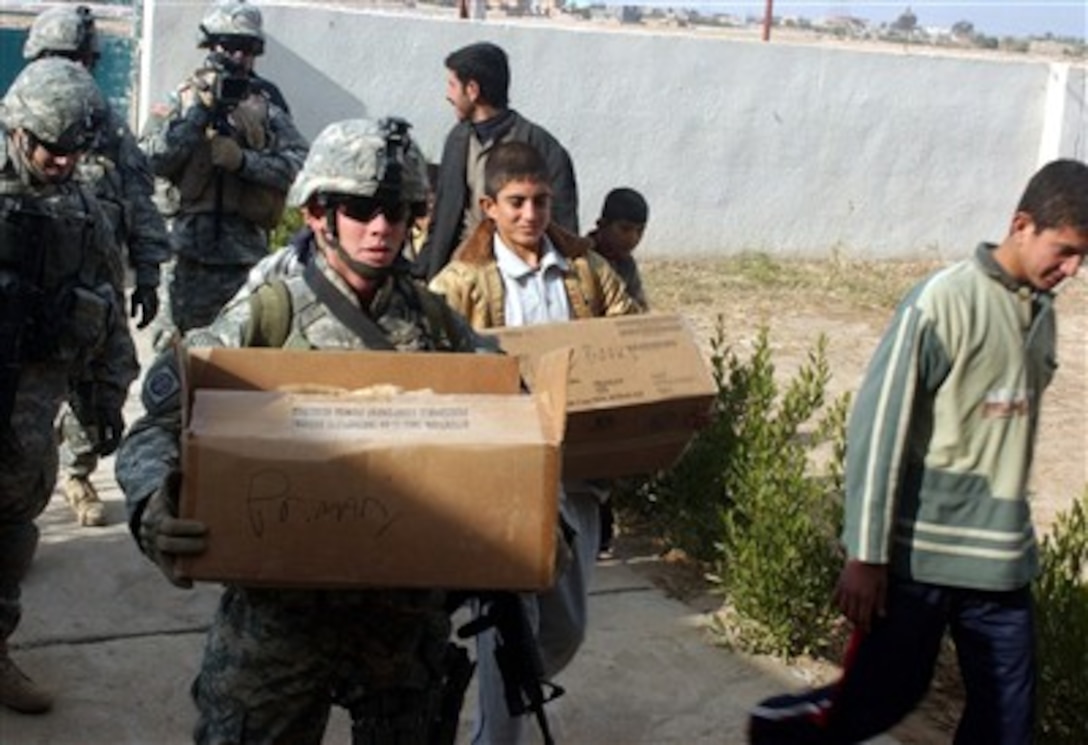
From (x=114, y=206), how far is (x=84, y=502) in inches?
42.0

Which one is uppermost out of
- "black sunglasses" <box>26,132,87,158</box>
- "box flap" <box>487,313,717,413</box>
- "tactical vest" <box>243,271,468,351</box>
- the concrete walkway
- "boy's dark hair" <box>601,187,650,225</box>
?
"black sunglasses" <box>26,132,87,158</box>

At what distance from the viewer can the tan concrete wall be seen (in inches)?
466

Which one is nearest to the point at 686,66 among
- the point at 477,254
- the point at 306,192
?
the point at 477,254

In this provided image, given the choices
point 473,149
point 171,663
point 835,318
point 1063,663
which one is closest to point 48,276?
point 171,663

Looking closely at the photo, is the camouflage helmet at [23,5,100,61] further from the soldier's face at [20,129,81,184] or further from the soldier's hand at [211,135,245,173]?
the soldier's face at [20,129,81,184]

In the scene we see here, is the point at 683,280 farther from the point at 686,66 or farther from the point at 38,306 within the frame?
the point at 38,306

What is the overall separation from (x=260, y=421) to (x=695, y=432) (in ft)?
5.54

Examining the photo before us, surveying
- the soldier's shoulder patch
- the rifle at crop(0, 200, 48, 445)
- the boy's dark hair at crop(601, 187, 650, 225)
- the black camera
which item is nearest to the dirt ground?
the boy's dark hair at crop(601, 187, 650, 225)

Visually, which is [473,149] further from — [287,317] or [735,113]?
[735,113]

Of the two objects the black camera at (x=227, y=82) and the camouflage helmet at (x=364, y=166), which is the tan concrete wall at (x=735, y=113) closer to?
the black camera at (x=227, y=82)

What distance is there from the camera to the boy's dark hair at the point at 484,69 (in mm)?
5902

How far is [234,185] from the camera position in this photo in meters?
6.57

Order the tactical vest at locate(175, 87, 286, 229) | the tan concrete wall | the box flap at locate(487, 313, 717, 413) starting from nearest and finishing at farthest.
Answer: the box flap at locate(487, 313, 717, 413) < the tactical vest at locate(175, 87, 286, 229) < the tan concrete wall

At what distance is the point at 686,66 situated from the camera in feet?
43.6
